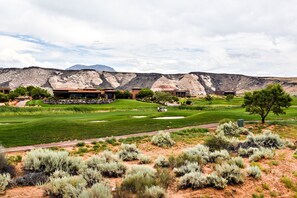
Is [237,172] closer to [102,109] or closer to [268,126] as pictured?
[268,126]

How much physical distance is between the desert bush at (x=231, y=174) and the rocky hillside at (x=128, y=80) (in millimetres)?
141371

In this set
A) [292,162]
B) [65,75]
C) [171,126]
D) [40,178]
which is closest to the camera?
[40,178]

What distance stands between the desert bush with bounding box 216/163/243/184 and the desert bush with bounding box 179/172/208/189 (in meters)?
0.97

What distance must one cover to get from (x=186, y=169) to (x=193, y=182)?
62.5 inches

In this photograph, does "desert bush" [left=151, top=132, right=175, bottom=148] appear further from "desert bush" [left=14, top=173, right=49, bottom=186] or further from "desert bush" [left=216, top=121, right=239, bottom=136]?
"desert bush" [left=14, top=173, right=49, bottom=186]

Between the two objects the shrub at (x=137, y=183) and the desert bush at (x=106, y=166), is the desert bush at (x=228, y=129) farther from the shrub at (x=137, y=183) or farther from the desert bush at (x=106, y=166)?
the shrub at (x=137, y=183)

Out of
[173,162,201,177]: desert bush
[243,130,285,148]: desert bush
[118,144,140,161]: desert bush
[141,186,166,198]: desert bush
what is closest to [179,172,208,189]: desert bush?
[173,162,201,177]: desert bush

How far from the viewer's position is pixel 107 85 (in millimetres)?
166375

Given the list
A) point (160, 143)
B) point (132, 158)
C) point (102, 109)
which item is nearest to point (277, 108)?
point (160, 143)

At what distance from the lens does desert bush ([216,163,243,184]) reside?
36.0 ft

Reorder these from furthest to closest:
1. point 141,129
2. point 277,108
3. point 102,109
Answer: point 102,109 < point 277,108 < point 141,129

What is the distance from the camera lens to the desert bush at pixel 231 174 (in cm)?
1096

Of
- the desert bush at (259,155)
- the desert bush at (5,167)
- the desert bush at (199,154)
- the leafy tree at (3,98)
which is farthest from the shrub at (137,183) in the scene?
the leafy tree at (3,98)

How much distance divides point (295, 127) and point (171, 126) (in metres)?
12.6
